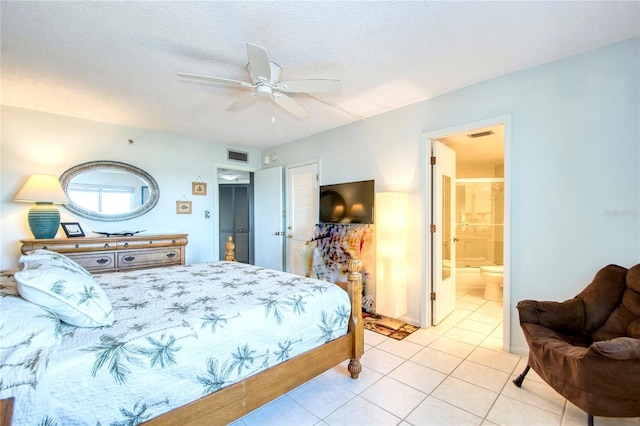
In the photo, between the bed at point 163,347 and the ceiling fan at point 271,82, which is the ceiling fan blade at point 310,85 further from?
the bed at point 163,347

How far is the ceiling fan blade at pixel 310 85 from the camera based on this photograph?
2053 mm

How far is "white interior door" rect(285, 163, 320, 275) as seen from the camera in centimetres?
435

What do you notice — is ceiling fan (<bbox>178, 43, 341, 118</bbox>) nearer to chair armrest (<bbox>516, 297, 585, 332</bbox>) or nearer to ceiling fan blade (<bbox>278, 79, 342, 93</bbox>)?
ceiling fan blade (<bbox>278, 79, 342, 93</bbox>)

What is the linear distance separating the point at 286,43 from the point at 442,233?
98.6 inches

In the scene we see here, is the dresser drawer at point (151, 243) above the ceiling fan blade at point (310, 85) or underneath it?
underneath

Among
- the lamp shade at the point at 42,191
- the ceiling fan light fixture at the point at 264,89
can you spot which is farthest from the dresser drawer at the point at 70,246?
the ceiling fan light fixture at the point at 264,89

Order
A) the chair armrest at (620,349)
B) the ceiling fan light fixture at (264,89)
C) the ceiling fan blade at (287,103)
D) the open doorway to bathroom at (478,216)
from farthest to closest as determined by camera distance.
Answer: the open doorway to bathroom at (478,216), the ceiling fan blade at (287,103), the ceiling fan light fixture at (264,89), the chair armrest at (620,349)

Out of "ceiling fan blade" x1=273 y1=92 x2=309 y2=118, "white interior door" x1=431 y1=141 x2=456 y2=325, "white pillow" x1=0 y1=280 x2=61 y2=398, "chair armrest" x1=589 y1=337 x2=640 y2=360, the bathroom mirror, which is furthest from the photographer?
the bathroom mirror

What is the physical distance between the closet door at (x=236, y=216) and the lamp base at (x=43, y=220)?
3075 millimetres

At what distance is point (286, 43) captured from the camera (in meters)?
2.02

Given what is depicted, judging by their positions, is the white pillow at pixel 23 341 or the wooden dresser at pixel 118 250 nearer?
the white pillow at pixel 23 341

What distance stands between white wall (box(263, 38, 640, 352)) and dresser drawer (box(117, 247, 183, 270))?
3573 millimetres

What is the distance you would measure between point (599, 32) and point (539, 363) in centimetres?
222

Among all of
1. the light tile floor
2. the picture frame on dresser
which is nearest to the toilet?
the light tile floor
